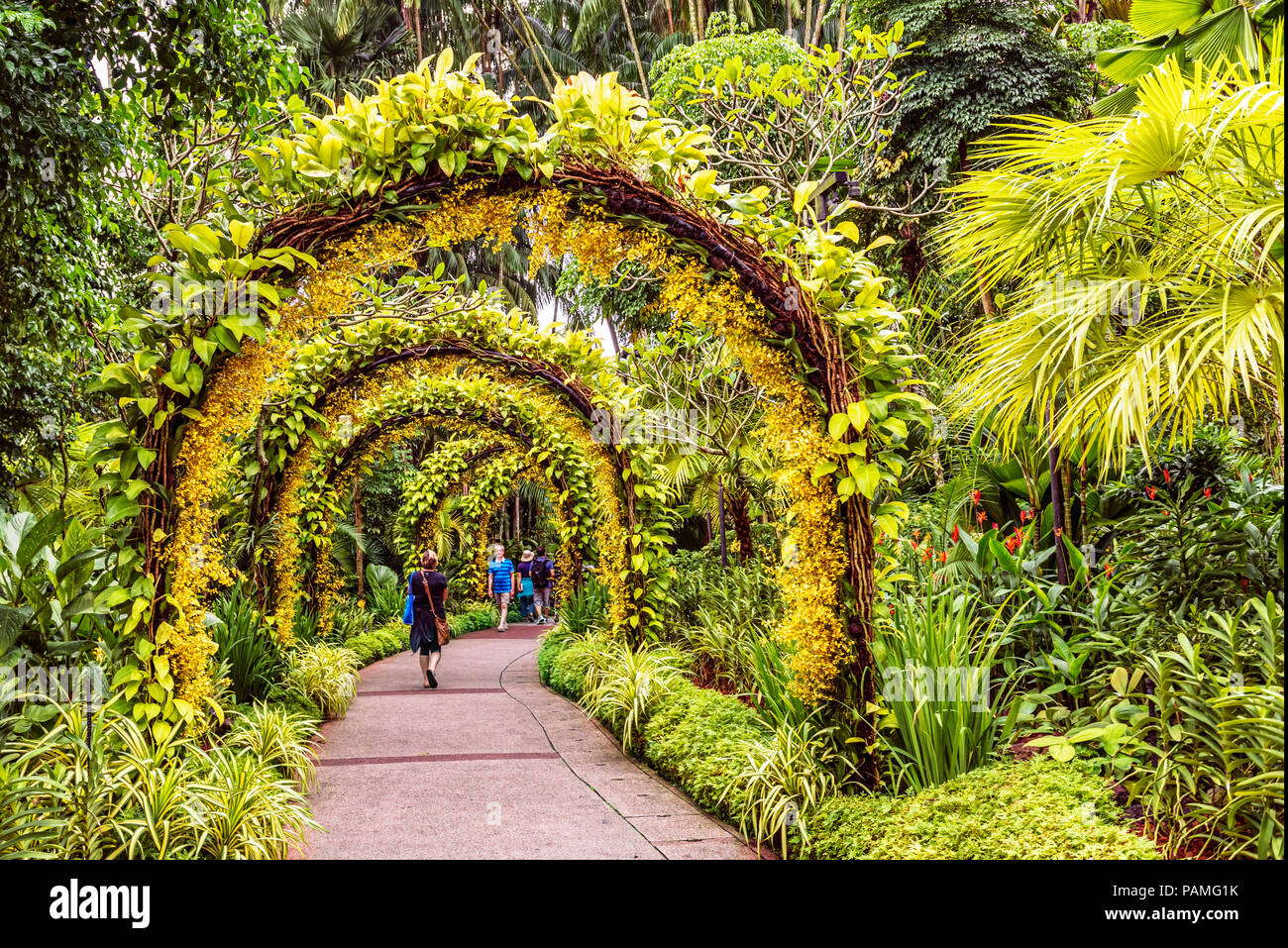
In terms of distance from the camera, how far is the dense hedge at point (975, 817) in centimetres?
283

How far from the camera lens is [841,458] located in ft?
13.0

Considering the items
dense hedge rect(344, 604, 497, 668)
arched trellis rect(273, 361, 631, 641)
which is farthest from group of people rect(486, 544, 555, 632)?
arched trellis rect(273, 361, 631, 641)

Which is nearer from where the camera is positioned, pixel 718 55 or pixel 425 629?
pixel 425 629

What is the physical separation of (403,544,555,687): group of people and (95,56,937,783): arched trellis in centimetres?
387

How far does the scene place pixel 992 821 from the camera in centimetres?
305

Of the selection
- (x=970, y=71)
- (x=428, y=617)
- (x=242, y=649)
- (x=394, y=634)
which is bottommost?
(x=394, y=634)

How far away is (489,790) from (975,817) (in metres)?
2.66

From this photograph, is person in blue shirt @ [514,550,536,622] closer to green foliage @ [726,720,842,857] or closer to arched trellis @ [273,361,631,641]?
arched trellis @ [273,361,631,641]

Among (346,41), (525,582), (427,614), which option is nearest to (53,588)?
(427,614)

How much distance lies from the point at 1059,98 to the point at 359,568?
11733 mm

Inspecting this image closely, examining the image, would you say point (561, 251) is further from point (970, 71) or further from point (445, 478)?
point (445, 478)

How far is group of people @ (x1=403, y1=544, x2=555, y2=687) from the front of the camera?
26.6 ft
